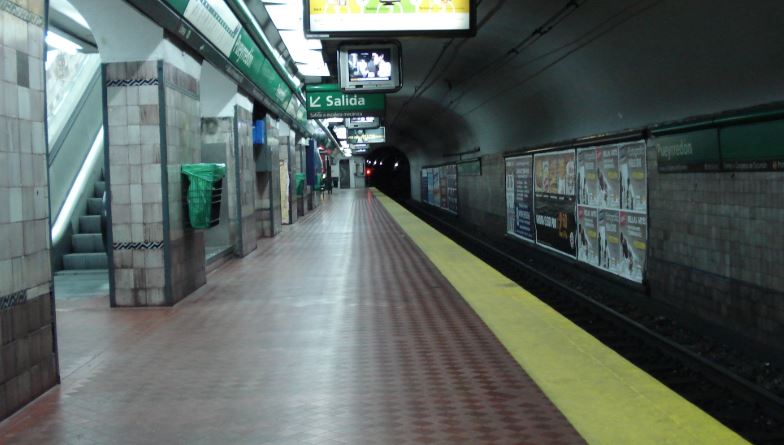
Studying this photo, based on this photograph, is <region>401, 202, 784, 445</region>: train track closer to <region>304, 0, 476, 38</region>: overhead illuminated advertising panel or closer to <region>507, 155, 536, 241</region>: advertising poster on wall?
<region>507, 155, 536, 241</region>: advertising poster on wall

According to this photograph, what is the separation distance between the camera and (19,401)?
3816mm

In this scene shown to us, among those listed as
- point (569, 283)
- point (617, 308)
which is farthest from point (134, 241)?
point (569, 283)

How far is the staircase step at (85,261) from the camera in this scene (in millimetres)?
9047

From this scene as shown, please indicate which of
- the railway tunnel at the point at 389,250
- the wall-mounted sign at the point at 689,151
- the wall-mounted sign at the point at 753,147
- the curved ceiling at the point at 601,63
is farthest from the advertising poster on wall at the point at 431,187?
the wall-mounted sign at the point at 753,147

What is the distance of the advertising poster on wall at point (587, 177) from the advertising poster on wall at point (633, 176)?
90 cm

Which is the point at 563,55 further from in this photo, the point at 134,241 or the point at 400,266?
the point at 134,241

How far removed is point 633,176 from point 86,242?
Result: 23.5 ft

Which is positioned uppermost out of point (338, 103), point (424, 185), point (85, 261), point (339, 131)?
point (339, 131)

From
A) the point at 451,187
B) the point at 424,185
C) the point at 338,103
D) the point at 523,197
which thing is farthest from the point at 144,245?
the point at 424,185

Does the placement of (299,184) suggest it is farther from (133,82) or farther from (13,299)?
(13,299)

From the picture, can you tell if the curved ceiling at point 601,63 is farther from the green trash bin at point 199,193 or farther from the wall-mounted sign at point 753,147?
Result: the green trash bin at point 199,193

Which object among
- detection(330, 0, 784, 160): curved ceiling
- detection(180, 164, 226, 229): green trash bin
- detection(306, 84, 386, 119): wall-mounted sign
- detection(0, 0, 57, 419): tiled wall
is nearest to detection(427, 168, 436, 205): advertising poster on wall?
detection(330, 0, 784, 160): curved ceiling

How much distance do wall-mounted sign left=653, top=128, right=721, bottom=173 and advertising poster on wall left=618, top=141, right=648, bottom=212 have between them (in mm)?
433

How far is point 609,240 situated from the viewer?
977cm
